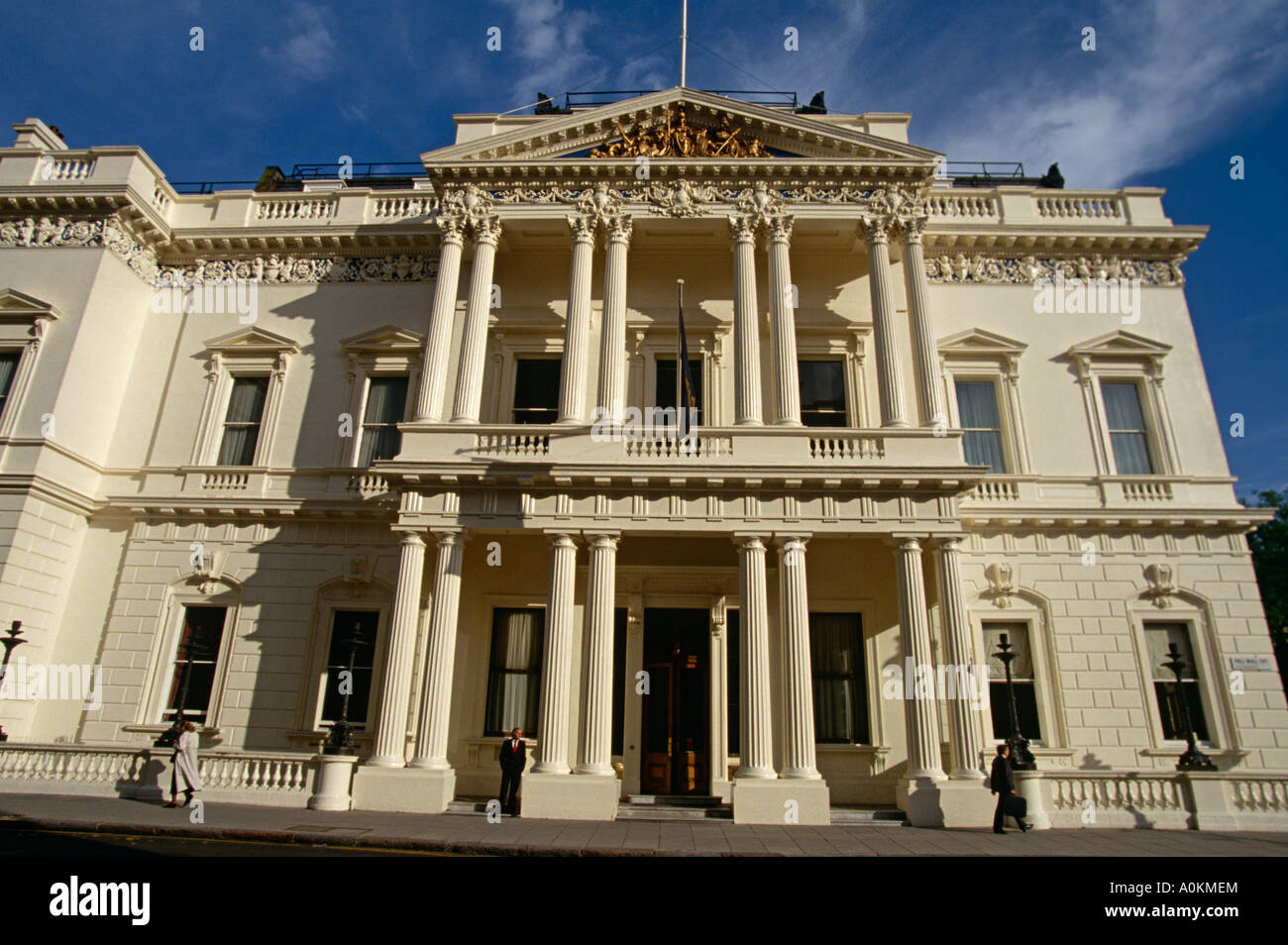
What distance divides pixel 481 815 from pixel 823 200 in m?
14.6

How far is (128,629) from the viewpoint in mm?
16750

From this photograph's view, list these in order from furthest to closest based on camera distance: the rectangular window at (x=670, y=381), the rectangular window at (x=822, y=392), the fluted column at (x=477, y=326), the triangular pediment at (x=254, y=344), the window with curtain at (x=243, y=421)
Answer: the triangular pediment at (x=254, y=344) → the window with curtain at (x=243, y=421) → the rectangular window at (x=670, y=381) → the rectangular window at (x=822, y=392) → the fluted column at (x=477, y=326)

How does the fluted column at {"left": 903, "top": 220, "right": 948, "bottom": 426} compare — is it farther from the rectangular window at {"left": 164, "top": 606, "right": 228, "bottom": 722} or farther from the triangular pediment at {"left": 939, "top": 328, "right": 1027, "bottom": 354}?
the rectangular window at {"left": 164, "top": 606, "right": 228, "bottom": 722}

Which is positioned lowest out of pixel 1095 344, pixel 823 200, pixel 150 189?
pixel 1095 344

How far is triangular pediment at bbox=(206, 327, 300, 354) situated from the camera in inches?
745

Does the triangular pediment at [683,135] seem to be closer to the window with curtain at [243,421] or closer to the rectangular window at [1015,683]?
the window with curtain at [243,421]

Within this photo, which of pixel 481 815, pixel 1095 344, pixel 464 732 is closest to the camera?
pixel 481 815

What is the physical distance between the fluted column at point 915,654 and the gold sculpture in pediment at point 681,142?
974 cm

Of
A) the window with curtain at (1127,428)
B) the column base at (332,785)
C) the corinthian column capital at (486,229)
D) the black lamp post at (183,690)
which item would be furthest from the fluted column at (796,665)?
the black lamp post at (183,690)

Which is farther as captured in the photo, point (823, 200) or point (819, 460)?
point (823, 200)

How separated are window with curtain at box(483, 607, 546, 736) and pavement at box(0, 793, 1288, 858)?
304 centimetres

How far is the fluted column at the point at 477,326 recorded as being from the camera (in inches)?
623

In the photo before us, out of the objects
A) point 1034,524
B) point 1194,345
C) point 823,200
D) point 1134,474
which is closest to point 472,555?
point 823,200

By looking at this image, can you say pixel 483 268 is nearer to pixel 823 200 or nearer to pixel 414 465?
pixel 414 465
